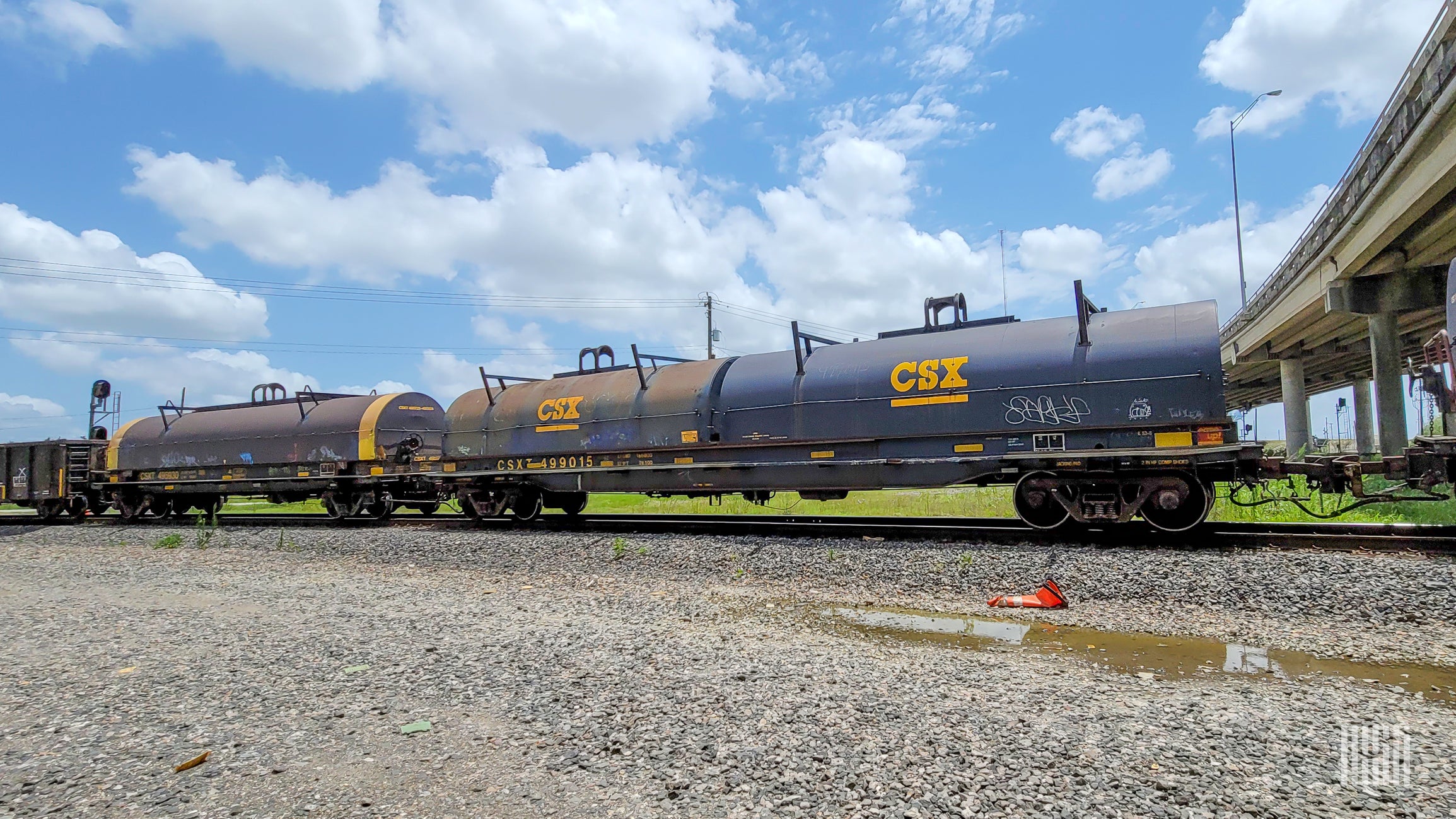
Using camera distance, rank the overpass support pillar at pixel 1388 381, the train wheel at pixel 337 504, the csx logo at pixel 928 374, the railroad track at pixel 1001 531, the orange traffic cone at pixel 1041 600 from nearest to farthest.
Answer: the orange traffic cone at pixel 1041 600
the railroad track at pixel 1001 531
the csx logo at pixel 928 374
the train wheel at pixel 337 504
the overpass support pillar at pixel 1388 381

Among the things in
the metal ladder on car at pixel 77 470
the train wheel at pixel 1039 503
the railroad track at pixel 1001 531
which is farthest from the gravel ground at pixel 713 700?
the metal ladder on car at pixel 77 470

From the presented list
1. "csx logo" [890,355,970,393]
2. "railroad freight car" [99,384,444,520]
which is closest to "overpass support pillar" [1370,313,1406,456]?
"csx logo" [890,355,970,393]

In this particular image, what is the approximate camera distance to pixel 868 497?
23734 mm

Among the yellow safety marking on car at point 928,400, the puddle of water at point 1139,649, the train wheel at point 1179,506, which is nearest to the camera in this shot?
the puddle of water at point 1139,649

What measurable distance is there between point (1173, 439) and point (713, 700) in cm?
778

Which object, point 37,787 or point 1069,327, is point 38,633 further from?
point 1069,327

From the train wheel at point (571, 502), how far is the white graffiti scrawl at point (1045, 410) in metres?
9.24

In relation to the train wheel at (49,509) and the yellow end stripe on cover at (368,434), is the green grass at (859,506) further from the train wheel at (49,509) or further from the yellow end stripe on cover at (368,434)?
the train wheel at (49,509)

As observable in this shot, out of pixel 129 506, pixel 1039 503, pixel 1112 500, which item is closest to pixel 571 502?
pixel 1039 503

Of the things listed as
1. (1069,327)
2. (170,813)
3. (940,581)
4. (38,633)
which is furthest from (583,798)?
(1069,327)

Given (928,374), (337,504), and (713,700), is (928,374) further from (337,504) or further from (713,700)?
(337,504)

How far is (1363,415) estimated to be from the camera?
5394cm

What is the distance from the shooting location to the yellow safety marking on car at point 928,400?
36.3 ft

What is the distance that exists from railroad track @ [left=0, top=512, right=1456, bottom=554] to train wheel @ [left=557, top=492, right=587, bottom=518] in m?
0.33
